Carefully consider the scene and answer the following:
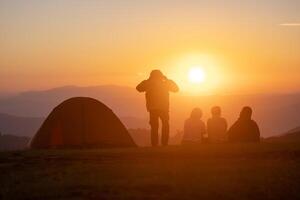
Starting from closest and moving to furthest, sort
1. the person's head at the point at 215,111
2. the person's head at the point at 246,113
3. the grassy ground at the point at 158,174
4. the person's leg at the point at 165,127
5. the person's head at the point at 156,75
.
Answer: the grassy ground at the point at 158,174, the person's head at the point at 246,113, the person's head at the point at 215,111, the person's leg at the point at 165,127, the person's head at the point at 156,75

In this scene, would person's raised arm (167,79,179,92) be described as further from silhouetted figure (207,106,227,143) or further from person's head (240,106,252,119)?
person's head (240,106,252,119)

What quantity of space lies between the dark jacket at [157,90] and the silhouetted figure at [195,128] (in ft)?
3.21

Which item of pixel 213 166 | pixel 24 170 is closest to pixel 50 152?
pixel 24 170

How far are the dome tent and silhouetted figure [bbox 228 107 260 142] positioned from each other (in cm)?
618

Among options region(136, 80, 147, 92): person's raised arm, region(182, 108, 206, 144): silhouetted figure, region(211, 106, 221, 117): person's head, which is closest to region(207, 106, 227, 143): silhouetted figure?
region(211, 106, 221, 117): person's head

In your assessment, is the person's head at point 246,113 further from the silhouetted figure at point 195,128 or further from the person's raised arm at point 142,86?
the person's raised arm at point 142,86

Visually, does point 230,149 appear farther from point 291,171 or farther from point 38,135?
point 38,135

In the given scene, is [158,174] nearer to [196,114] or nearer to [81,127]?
[196,114]

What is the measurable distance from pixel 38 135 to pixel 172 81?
7.95 m

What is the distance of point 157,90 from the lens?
23.5 m

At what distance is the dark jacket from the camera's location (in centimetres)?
2341

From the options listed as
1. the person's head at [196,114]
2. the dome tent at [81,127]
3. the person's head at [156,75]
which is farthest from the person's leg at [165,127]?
the dome tent at [81,127]

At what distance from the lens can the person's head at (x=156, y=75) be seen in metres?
23.4

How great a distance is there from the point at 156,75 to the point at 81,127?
5.81 m
